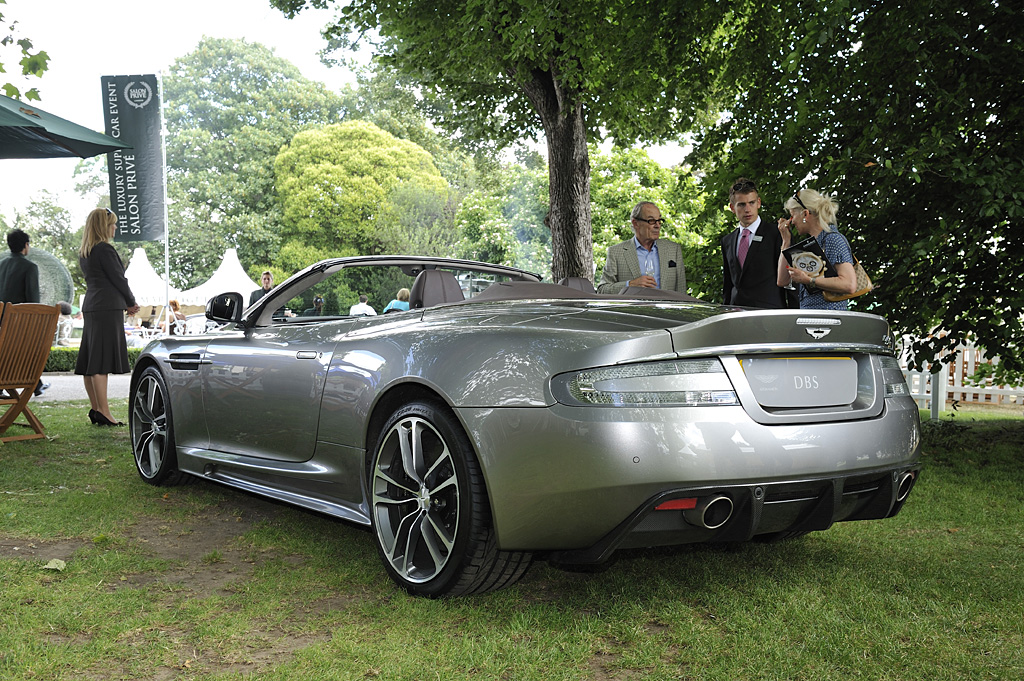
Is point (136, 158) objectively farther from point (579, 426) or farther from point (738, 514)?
point (738, 514)

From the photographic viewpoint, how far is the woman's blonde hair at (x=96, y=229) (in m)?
8.34

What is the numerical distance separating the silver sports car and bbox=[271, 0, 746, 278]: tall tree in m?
6.68

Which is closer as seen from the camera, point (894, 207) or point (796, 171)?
point (894, 207)

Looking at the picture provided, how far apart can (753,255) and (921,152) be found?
1.85 meters

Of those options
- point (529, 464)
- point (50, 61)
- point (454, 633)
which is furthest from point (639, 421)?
point (50, 61)

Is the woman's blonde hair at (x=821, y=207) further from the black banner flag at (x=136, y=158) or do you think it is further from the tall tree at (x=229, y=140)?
the tall tree at (x=229, y=140)

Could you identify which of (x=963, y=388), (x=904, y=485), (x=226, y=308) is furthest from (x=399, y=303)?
(x=963, y=388)

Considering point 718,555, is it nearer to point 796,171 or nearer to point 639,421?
point 639,421

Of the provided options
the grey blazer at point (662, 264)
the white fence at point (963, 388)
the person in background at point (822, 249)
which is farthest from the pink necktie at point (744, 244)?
the white fence at point (963, 388)

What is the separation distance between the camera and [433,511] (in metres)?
3.34

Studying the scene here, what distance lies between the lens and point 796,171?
782 cm

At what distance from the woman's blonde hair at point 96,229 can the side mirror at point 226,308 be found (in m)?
4.12

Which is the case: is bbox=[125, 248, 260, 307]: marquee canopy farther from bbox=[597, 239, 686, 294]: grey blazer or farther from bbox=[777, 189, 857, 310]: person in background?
bbox=[777, 189, 857, 310]: person in background

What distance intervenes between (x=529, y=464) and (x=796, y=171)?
5.85m
